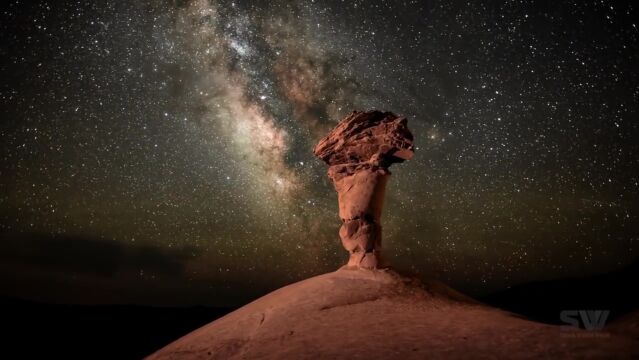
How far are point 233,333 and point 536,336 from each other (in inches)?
265

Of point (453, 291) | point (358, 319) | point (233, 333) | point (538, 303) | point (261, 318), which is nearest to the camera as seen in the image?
point (358, 319)

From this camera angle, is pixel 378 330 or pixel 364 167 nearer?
pixel 378 330

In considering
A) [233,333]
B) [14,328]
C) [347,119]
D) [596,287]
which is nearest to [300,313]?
[233,333]

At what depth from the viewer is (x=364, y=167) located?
41.9ft

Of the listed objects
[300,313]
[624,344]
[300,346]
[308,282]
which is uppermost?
[308,282]

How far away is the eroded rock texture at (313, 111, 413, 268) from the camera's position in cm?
1216

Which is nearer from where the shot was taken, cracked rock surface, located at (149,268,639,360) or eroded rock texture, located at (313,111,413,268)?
cracked rock surface, located at (149,268,639,360)

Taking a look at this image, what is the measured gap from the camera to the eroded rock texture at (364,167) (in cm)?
1216

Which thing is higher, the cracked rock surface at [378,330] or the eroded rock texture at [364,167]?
the eroded rock texture at [364,167]

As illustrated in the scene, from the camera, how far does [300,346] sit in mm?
7125

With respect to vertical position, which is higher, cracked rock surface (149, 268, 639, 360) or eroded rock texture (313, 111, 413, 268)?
eroded rock texture (313, 111, 413, 268)

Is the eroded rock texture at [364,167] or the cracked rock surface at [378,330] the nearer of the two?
the cracked rock surface at [378,330]

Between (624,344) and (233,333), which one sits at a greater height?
(233,333)

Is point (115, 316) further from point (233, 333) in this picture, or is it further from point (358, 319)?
point (358, 319)
